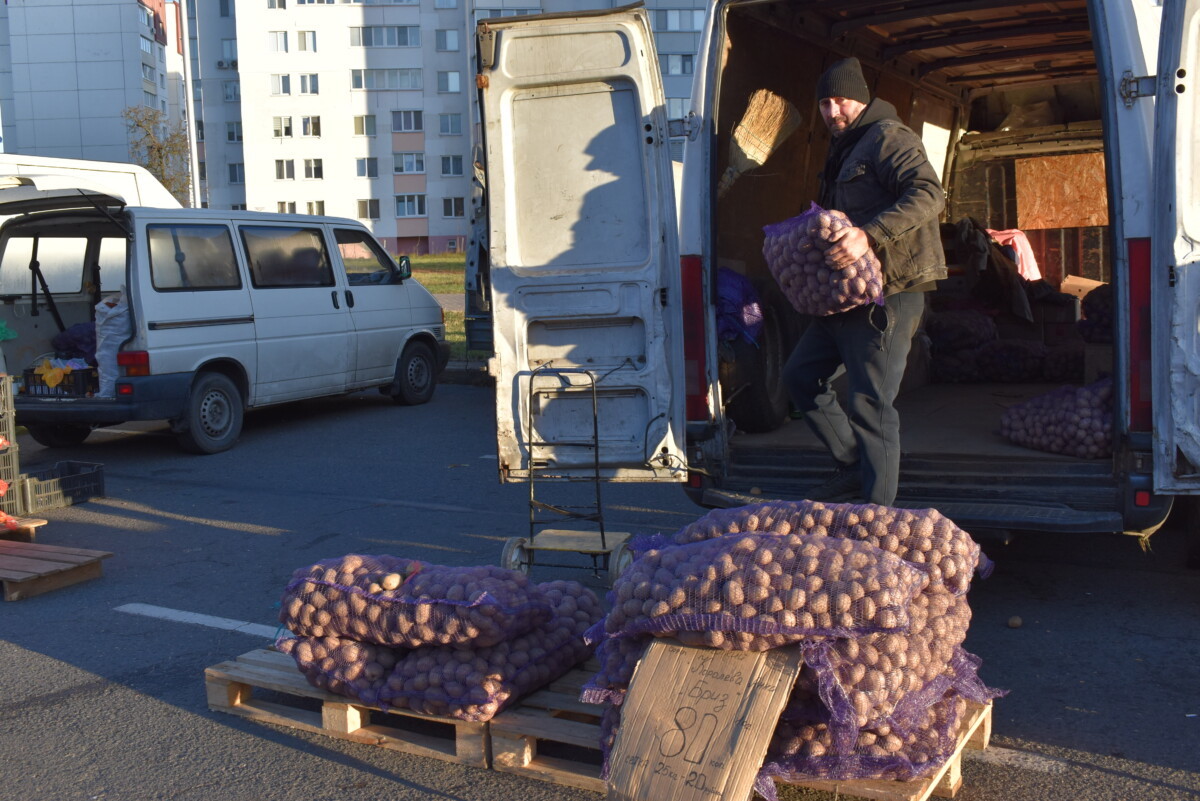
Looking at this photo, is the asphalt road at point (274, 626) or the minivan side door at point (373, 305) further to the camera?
the minivan side door at point (373, 305)

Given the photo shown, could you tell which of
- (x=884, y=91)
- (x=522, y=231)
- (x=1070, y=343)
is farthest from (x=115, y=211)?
(x=1070, y=343)

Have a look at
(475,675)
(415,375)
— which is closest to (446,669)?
(475,675)

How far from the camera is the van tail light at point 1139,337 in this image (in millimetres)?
4582

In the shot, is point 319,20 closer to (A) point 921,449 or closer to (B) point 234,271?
(B) point 234,271

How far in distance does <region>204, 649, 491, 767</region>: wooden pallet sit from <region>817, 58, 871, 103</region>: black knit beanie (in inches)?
123

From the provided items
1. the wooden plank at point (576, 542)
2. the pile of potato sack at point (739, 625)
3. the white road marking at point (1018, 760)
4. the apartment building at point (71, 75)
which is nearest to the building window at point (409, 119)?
the apartment building at point (71, 75)

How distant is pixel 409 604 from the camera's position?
3.90m

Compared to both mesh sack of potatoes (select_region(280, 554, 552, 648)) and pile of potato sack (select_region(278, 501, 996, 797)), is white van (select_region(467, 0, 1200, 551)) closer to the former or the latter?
pile of potato sack (select_region(278, 501, 996, 797))

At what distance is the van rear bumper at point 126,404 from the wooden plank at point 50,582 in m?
3.25

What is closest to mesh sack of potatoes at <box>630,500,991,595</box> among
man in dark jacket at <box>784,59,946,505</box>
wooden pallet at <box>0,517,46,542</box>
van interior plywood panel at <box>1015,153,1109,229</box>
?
man in dark jacket at <box>784,59,946,505</box>

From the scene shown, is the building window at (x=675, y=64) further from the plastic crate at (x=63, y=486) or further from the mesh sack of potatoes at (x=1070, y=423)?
the mesh sack of potatoes at (x=1070, y=423)

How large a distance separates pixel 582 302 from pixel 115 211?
19.1 ft

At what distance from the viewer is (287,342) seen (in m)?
10.8

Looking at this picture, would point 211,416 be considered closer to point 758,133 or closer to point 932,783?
point 758,133
